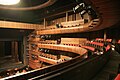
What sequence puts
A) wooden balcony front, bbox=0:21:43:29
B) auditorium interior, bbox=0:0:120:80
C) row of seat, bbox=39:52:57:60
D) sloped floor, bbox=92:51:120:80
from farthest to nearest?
row of seat, bbox=39:52:57:60 → wooden balcony front, bbox=0:21:43:29 → auditorium interior, bbox=0:0:120:80 → sloped floor, bbox=92:51:120:80

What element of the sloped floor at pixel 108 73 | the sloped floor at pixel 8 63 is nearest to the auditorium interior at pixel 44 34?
the sloped floor at pixel 8 63

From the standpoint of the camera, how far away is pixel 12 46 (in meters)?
11.9

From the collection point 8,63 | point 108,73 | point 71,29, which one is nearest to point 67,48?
point 71,29

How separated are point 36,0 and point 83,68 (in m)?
8.18

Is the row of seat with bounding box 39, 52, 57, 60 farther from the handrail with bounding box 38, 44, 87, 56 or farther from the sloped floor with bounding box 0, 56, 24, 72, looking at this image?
the sloped floor with bounding box 0, 56, 24, 72

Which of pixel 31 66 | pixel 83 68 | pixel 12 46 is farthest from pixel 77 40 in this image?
pixel 12 46

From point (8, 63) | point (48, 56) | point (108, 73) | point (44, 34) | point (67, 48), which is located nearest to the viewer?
point (108, 73)

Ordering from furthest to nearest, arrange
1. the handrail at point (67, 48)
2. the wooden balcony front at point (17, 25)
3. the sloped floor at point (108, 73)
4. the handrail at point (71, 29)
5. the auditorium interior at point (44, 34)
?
1. the wooden balcony front at point (17, 25)
2. the auditorium interior at point (44, 34)
3. the handrail at point (71, 29)
4. the handrail at point (67, 48)
5. the sloped floor at point (108, 73)

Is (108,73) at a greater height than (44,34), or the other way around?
(44,34)

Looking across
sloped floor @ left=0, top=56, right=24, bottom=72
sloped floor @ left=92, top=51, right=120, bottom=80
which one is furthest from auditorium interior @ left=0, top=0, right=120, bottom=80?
sloped floor @ left=92, top=51, right=120, bottom=80

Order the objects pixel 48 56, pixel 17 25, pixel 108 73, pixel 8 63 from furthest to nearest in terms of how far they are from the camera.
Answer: pixel 8 63
pixel 17 25
pixel 48 56
pixel 108 73

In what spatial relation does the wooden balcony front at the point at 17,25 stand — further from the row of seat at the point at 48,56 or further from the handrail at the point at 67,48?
the row of seat at the point at 48,56

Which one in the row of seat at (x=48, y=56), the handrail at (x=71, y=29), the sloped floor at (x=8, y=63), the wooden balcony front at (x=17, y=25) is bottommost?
the sloped floor at (x=8, y=63)

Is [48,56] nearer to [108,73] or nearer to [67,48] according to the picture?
[67,48]
